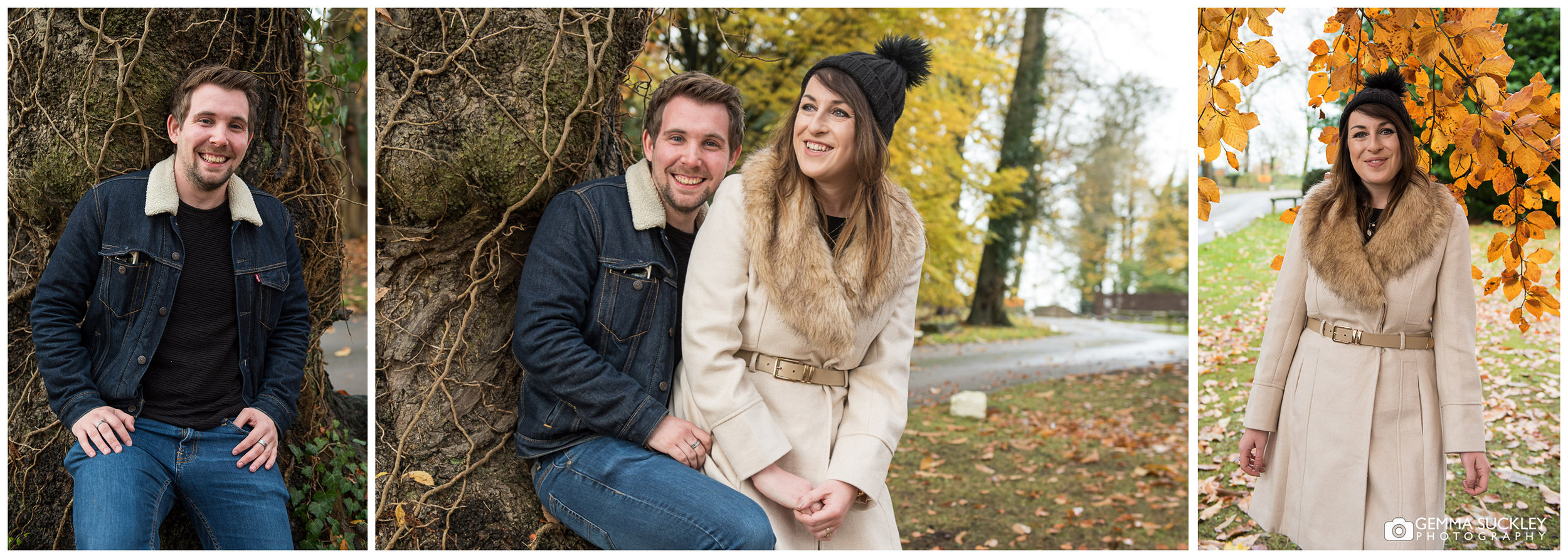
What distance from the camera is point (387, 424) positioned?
99.5 inches

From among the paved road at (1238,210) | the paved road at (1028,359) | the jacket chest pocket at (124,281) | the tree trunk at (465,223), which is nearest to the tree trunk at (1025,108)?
the paved road at (1028,359)

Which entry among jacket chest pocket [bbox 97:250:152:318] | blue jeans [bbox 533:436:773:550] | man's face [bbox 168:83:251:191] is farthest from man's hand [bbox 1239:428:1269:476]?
jacket chest pocket [bbox 97:250:152:318]

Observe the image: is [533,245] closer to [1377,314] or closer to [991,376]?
[1377,314]

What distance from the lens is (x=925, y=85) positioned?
6.12 m

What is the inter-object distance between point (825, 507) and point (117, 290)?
203 cm

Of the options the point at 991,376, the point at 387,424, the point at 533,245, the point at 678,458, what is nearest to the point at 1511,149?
the point at 678,458

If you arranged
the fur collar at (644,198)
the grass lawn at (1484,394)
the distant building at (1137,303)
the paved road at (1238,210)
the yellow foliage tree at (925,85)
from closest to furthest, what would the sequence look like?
the fur collar at (644,198) → the grass lawn at (1484,394) → the paved road at (1238,210) → the yellow foliage tree at (925,85) → the distant building at (1137,303)

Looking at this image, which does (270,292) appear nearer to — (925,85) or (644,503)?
(644,503)

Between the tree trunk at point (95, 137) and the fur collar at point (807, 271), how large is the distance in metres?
1.59

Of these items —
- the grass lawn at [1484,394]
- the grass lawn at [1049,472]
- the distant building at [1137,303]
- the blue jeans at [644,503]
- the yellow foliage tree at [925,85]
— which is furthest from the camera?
the distant building at [1137,303]

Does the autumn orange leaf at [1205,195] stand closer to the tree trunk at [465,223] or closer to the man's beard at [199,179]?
the tree trunk at [465,223]

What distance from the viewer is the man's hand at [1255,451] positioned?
9.35 ft

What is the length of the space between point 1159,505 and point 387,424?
4.93 metres

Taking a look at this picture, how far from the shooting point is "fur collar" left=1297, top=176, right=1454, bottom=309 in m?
2.56
